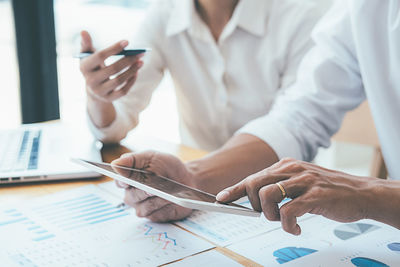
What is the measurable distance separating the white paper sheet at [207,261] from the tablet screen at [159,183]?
0.06 metres

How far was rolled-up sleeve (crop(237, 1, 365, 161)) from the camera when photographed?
2.86ft

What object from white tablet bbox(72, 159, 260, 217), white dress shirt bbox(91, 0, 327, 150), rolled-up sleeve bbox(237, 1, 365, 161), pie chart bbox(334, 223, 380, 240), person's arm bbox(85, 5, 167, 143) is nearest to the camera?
white tablet bbox(72, 159, 260, 217)

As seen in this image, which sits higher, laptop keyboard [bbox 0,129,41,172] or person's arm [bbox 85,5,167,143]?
person's arm [bbox 85,5,167,143]

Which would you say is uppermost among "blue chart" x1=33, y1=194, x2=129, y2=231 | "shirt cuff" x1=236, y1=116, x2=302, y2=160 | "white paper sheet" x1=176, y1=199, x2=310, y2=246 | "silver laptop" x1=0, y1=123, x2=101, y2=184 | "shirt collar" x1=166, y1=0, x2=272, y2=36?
"shirt collar" x1=166, y1=0, x2=272, y2=36

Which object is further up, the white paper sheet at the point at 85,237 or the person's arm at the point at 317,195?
the person's arm at the point at 317,195

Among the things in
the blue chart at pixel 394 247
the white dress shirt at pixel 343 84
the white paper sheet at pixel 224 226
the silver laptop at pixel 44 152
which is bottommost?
the white paper sheet at pixel 224 226

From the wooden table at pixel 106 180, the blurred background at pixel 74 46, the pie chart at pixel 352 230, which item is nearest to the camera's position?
the pie chart at pixel 352 230

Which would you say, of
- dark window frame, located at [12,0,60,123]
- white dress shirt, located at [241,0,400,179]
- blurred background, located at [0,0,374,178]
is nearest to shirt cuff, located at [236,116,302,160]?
white dress shirt, located at [241,0,400,179]

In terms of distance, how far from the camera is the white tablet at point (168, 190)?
477mm

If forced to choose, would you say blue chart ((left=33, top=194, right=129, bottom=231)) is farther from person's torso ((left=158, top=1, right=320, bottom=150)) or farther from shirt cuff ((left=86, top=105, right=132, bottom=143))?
person's torso ((left=158, top=1, right=320, bottom=150))

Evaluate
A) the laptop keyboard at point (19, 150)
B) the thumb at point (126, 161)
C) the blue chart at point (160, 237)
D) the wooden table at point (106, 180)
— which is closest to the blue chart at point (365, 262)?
the wooden table at point (106, 180)

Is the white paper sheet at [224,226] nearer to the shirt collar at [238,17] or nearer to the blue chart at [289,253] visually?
the blue chart at [289,253]

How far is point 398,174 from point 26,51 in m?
1.58

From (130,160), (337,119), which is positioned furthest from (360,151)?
(130,160)
